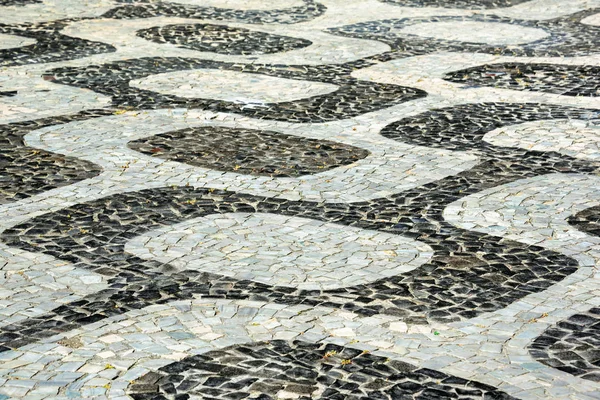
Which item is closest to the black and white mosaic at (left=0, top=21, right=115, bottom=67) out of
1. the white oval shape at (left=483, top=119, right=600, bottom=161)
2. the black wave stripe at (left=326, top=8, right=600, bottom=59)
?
the black wave stripe at (left=326, top=8, right=600, bottom=59)

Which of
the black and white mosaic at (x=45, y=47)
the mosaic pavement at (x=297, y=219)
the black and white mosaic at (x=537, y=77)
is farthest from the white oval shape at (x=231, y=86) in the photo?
the black and white mosaic at (x=537, y=77)

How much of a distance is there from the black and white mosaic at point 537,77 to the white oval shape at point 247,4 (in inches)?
230

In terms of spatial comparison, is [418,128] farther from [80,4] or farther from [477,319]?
[80,4]

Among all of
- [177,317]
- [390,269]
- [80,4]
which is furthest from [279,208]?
[80,4]

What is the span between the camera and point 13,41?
14578 mm

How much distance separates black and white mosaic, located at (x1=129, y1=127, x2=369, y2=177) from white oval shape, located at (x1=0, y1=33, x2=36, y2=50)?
519 centimetres

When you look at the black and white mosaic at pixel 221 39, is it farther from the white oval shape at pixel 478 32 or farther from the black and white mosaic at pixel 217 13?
the white oval shape at pixel 478 32

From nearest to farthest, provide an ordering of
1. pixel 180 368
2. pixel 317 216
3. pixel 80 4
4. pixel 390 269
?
pixel 180 368
pixel 390 269
pixel 317 216
pixel 80 4

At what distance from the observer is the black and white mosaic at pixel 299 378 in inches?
A: 200

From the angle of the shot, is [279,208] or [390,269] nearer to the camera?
[390,269]

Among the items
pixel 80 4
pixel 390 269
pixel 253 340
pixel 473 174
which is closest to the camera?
pixel 253 340

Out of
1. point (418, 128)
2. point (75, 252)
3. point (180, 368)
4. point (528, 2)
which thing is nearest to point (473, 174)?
point (418, 128)

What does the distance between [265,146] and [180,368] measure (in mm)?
4713

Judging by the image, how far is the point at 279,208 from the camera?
8.05 metres
